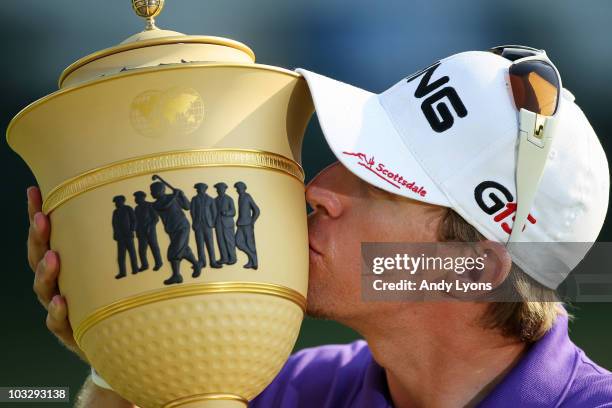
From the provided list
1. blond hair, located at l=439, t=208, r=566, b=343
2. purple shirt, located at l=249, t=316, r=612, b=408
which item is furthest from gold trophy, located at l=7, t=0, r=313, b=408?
purple shirt, located at l=249, t=316, r=612, b=408

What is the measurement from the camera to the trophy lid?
132cm

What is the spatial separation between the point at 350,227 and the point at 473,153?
0.21 metres

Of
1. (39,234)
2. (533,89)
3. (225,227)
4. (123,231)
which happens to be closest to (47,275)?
(39,234)

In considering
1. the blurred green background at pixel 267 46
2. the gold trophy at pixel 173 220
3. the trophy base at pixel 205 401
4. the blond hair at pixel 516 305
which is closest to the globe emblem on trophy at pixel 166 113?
the gold trophy at pixel 173 220

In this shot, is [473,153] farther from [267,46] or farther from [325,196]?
[267,46]

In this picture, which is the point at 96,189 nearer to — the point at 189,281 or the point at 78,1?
the point at 189,281

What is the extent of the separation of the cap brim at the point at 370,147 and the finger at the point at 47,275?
407mm

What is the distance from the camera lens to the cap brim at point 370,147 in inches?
57.1

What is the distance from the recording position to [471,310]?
1573 mm

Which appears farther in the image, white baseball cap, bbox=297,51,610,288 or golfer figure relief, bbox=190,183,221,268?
white baseball cap, bbox=297,51,610,288

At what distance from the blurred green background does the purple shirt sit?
78.8 inches

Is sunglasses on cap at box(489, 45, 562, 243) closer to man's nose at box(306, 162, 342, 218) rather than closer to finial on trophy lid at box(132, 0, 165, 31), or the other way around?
man's nose at box(306, 162, 342, 218)

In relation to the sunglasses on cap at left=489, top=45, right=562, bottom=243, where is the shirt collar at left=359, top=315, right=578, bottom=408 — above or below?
below

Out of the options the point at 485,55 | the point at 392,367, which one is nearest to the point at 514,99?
the point at 485,55
